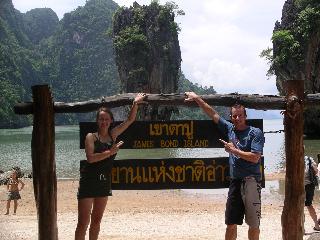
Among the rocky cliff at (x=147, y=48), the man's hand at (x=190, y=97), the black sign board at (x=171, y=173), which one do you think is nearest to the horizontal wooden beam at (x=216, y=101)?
the man's hand at (x=190, y=97)

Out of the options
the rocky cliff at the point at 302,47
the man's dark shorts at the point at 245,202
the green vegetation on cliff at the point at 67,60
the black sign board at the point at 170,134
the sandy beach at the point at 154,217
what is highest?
the green vegetation on cliff at the point at 67,60

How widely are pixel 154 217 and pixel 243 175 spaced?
7.40 m

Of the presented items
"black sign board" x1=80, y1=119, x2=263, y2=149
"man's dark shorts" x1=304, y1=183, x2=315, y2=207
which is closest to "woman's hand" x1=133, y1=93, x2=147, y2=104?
"black sign board" x1=80, y1=119, x2=263, y2=149

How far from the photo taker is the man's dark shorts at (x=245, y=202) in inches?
189

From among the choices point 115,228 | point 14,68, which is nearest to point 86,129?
point 115,228

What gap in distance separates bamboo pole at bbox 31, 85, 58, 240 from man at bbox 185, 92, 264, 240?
2167 millimetres

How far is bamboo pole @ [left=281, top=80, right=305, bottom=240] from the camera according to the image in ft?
17.6

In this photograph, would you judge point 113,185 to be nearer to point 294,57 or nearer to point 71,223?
point 71,223

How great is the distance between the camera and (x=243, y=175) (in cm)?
481

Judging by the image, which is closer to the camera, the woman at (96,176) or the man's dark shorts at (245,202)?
the man's dark shorts at (245,202)

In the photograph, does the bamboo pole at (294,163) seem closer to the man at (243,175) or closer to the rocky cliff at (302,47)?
the man at (243,175)

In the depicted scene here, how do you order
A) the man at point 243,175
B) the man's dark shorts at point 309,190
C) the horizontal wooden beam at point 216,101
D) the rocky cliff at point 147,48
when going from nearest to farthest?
the man at point 243,175
the horizontal wooden beam at point 216,101
the man's dark shorts at point 309,190
the rocky cliff at point 147,48

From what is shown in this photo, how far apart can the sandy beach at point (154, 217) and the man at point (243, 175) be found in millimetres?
2611

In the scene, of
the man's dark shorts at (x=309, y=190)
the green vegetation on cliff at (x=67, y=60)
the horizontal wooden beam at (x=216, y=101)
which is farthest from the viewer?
the green vegetation on cliff at (x=67, y=60)
